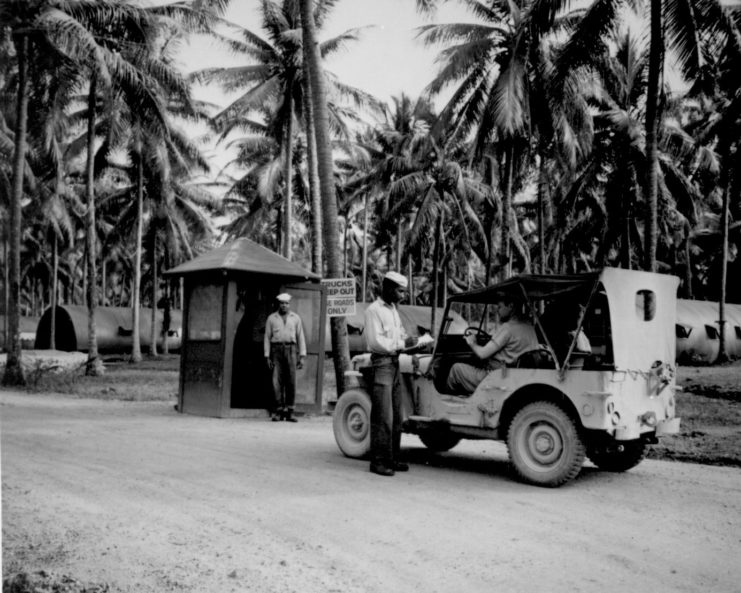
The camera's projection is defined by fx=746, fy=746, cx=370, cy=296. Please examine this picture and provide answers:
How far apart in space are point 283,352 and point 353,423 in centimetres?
350

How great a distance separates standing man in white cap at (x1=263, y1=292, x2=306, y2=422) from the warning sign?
586mm

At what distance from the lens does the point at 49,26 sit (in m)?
16.6

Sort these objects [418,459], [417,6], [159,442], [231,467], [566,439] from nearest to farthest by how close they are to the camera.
Answer: [566,439] < [231,467] < [418,459] < [159,442] < [417,6]

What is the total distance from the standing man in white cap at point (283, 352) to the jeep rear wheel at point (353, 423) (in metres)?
3.26

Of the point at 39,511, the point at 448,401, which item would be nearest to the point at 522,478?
the point at 448,401

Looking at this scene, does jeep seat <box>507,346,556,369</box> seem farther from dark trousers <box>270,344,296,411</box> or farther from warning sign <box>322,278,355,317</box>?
dark trousers <box>270,344,296,411</box>

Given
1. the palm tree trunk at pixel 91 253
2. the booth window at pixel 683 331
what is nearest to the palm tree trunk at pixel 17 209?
the palm tree trunk at pixel 91 253

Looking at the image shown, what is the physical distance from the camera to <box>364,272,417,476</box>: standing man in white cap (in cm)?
706

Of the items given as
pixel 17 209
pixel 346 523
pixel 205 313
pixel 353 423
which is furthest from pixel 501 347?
pixel 17 209

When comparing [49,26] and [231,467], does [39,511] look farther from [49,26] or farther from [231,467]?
[49,26]

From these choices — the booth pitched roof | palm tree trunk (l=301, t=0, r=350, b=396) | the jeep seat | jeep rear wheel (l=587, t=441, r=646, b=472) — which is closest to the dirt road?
jeep rear wheel (l=587, t=441, r=646, b=472)

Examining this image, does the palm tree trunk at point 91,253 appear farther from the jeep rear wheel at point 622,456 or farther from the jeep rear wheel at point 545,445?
the jeep rear wheel at point 545,445

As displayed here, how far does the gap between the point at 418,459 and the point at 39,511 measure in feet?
12.9

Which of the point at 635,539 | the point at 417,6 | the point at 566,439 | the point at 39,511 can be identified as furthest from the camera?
the point at 417,6
